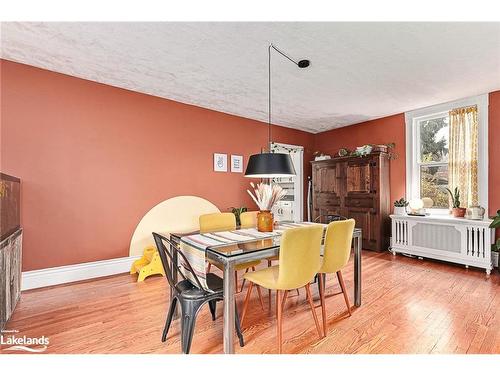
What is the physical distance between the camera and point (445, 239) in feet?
12.1

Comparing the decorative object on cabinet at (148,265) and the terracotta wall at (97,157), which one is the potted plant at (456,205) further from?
the decorative object on cabinet at (148,265)

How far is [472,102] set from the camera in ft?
12.1

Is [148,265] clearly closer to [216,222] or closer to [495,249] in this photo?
[216,222]

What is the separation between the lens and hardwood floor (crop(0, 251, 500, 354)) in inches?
70.5

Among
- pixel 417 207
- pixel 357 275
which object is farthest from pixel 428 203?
pixel 357 275

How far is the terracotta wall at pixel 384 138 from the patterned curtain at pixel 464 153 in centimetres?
71

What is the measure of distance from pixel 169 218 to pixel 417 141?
4.38 m

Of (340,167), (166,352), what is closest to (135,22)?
(166,352)

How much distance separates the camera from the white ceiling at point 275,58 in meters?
2.17

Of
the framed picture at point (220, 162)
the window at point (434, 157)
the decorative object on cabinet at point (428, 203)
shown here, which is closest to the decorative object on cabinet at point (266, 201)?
the framed picture at point (220, 162)

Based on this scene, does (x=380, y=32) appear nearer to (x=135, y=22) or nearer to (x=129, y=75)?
(x=135, y=22)

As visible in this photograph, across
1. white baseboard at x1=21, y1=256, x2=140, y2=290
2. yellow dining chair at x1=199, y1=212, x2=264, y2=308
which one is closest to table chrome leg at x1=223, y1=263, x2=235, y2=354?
yellow dining chair at x1=199, y1=212, x2=264, y2=308

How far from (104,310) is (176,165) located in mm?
2170

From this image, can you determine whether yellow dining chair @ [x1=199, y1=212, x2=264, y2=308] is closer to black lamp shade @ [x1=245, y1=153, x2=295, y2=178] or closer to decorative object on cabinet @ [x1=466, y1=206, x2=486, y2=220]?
black lamp shade @ [x1=245, y1=153, x2=295, y2=178]
